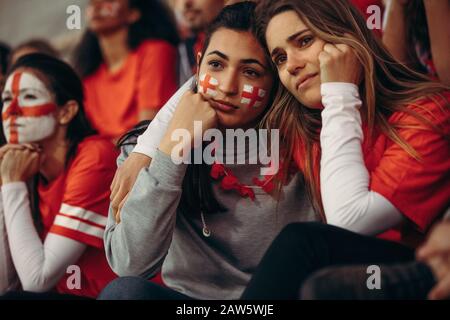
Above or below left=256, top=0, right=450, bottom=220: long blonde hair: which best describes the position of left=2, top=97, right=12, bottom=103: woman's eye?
below

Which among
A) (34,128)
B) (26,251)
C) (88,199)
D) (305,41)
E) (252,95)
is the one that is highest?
(305,41)

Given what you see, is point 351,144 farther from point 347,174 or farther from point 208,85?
point 208,85

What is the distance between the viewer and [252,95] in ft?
4.63

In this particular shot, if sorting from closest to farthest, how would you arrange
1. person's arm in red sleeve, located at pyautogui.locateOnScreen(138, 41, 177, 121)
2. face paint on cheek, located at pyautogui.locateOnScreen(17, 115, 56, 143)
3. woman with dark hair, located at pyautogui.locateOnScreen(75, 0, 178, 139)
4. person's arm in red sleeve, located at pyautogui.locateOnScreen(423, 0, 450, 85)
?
person's arm in red sleeve, located at pyautogui.locateOnScreen(423, 0, 450, 85), face paint on cheek, located at pyautogui.locateOnScreen(17, 115, 56, 143), person's arm in red sleeve, located at pyautogui.locateOnScreen(138, 41, 177, 121), woman with dark hair, located at pyautogui.locateOnScreen(75, 0, 178, 139)

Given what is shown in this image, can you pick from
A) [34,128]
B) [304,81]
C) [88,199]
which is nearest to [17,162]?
[34,128]

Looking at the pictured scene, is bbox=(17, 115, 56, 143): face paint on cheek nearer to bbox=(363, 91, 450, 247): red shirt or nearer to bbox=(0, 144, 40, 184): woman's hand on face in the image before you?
bbox=(0, 144, 40, 184): woman's hand on face

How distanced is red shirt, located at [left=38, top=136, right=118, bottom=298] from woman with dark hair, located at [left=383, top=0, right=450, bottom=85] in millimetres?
693

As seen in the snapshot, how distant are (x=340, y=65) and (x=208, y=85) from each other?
274 millimetres

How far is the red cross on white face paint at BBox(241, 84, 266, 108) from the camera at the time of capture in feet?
4.62

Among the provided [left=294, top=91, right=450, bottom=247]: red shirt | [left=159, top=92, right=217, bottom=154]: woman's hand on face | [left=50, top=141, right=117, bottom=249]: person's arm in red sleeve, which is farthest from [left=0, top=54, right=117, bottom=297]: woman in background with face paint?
[left=294, top=91, right=450, bottom=247]: red shirt

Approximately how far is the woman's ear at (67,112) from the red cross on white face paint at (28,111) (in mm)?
19

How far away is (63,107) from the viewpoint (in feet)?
5.75
